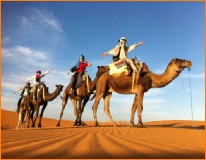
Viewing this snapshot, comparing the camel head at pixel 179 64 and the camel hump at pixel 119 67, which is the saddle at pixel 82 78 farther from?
the camel head at pixel 179 64

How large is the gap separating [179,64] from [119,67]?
191cm

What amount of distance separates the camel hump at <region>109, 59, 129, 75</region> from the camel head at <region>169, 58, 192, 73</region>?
1.48 metres

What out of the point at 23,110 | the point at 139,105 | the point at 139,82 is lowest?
the point at 139,105

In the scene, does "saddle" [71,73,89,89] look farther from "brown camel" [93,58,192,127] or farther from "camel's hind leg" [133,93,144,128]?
"camel's hind leg" [133,93,144,128]

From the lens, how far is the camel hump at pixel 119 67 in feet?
35.3

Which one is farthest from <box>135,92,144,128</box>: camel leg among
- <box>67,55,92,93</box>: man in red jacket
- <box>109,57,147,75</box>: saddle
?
<box>67,55,92,93</box>: man in red jacket

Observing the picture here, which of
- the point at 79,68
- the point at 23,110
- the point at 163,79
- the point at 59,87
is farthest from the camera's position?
the point at 23,110

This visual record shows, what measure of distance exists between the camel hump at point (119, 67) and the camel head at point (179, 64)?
1.48 meters

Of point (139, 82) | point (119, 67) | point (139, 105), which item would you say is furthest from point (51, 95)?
point (139, 105)

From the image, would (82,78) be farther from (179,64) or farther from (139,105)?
(179,64)

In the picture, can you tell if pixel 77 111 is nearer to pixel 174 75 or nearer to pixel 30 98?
pixel 30 98

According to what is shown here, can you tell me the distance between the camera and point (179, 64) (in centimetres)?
1053

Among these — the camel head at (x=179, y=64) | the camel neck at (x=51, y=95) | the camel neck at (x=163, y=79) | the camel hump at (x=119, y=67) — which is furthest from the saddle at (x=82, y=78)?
the camel head at (x=179, y=64)

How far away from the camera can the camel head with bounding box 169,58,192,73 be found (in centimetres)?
1030
